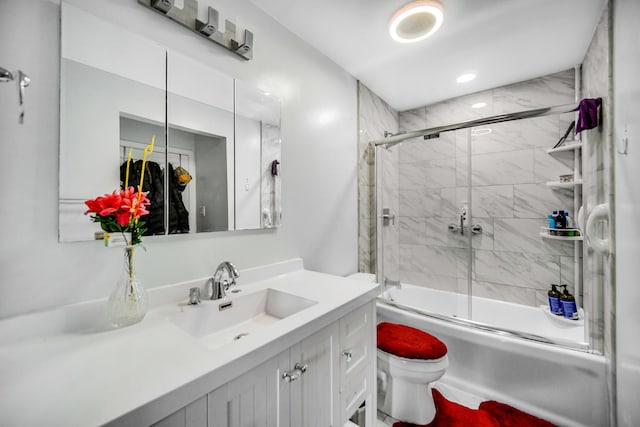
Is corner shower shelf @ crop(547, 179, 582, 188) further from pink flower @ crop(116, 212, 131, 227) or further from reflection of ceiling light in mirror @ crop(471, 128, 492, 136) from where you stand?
pink flower @ crop(116, 212, 131, 227)

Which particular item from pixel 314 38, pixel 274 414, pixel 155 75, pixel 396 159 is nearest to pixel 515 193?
pixel 396 159

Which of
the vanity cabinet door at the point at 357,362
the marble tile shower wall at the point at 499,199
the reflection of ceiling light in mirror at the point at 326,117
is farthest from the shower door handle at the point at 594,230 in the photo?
the reflection of ceiling light in mirror at the point at 326,117

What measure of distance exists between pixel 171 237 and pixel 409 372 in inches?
56.4

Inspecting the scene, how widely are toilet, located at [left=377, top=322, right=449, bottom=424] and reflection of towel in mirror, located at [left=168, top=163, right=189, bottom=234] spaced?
1303 mm

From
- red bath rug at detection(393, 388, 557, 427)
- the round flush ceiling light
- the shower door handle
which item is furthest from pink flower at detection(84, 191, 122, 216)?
the shower door handle

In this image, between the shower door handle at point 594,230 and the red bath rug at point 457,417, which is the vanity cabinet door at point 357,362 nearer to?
the red bath rug at point 457,417

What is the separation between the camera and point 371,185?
2.39 metres

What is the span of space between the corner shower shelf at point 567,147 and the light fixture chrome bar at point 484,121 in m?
0.49

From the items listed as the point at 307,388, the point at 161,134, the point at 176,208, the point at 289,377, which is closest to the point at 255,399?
the point at 289,377

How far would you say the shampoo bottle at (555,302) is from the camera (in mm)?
1938

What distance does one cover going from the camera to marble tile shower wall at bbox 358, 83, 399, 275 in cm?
227

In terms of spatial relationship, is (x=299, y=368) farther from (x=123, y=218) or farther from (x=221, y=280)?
(x=123, y=218)

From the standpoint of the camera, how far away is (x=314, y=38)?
1.71 meters

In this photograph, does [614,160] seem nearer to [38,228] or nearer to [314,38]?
Answer: [314,38]
